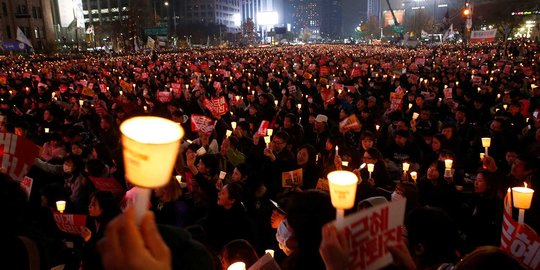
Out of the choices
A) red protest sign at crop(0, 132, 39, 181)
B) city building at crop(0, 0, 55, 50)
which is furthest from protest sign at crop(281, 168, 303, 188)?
city building at crop(0, 0, 55, 50)

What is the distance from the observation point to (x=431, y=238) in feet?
9.50

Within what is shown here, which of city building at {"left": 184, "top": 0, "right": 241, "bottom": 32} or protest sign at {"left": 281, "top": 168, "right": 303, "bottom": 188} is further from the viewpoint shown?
city building at {"left": 184, "top": 0, "right": 241, "bottom": 32}

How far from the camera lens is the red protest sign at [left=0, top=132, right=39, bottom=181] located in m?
4.86

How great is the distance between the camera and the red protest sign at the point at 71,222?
14.0ft

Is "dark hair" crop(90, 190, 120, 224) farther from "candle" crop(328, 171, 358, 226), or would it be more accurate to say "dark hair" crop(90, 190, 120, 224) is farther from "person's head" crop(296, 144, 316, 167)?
"candle" crop(328, 171, 358, 226)

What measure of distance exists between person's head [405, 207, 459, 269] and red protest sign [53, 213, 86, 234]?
3011 millimetres

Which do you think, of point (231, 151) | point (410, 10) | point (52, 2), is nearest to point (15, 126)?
point (231, 151)

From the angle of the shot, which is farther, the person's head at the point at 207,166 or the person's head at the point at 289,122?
the person's head at the point at 289,122

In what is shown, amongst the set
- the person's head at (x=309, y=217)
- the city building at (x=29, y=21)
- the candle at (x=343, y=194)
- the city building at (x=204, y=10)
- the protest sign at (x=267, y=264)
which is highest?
the city building at (x=204, y=10)

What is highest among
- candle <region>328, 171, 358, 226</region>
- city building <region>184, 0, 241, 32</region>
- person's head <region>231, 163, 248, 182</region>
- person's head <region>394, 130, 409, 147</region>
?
city building <region>184, 0, 241, 32</region>

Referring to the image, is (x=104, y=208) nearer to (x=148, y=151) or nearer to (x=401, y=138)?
(x=148, y=151)

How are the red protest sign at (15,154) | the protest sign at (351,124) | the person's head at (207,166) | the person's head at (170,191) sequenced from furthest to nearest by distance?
the protest sign at (351,124) → the person's head at (207,166) → the red protest sign at (15,154) → the person's head at (170,191)

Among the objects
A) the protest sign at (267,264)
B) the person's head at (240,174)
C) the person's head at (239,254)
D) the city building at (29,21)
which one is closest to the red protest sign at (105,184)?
the person's head at (240,174)

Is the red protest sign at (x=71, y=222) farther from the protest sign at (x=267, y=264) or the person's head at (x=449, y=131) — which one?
the person's head at (x=449, y=131)
